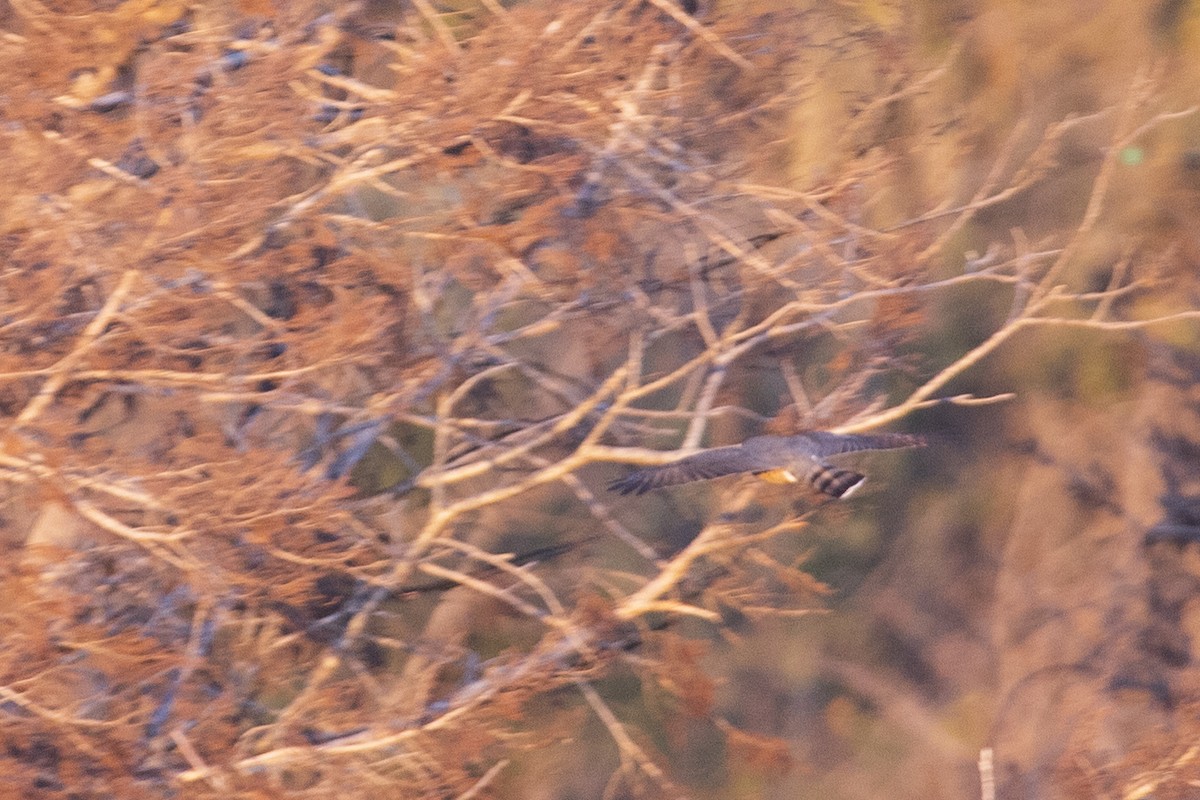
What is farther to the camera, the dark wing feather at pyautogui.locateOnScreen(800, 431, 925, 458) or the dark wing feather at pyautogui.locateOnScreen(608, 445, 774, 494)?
the dark wing feather at pyautogui.locateOnScreen(800, 431, 925, 458)

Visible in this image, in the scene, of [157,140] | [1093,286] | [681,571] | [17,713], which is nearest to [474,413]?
[681,571]

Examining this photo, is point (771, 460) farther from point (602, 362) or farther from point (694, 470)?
point (602, 362)

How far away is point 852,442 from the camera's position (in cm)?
600

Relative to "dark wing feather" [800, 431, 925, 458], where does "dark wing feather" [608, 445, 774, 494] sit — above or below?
above

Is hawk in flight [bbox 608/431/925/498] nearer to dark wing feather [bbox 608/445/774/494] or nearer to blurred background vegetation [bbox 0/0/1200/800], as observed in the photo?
dark wing feather [bbox 608/445/774/494]

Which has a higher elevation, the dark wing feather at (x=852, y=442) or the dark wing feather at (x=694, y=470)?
the dark wing feather at (x=694, y=470)

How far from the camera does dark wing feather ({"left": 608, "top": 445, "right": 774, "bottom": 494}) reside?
5.49 m

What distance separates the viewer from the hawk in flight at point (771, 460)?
552 centimetres

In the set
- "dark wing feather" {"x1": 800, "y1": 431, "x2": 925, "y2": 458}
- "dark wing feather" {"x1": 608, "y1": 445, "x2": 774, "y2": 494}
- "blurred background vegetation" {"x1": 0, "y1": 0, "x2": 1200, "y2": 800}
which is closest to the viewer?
"dark wing feather" {"x1": 608, "y1": 445, "x2": 774, "y2": 494}

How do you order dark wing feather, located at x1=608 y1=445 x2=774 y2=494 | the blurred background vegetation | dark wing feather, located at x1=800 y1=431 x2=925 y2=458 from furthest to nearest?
the blurred background vegetation → dark wing feather, located at x1=800 y1=431 x2=925 y2=458 → dark wing feather, located at x1=608 y1=445 x2=774 y2=494

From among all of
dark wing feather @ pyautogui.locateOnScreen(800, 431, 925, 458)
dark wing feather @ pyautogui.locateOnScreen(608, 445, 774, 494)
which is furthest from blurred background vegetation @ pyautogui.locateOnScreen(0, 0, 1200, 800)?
dark wing feather @ pyautogui.locateOnScreen(608, 445, 774, 494)

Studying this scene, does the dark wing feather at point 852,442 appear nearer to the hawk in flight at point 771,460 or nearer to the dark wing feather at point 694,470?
the hawk in flight at point 771,460

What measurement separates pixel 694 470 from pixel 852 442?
2.93ft

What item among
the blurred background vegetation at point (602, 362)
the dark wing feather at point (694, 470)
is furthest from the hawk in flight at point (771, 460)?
the blurred background vegetation at point (602, 362)
